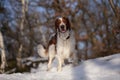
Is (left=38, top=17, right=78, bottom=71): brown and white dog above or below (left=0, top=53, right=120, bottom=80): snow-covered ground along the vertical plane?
above

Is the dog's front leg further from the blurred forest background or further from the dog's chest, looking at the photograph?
the blurred forest background

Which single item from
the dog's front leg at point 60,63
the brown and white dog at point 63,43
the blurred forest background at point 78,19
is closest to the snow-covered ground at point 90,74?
the dog's front leg at point 60,63

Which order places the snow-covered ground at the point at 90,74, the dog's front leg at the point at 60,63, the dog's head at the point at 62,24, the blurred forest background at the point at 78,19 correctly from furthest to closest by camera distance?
the blurred forest background at the point at 78,19
the dog's front leg at the point at 60,63
the dog's head at the point at 62,24
the snow-covered ground at the point at 90,74

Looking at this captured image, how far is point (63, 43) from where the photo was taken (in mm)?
9812

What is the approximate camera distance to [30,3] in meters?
26.2

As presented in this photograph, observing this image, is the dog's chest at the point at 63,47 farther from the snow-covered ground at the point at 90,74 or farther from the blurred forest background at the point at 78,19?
the blurred forest background at the point at 78,19

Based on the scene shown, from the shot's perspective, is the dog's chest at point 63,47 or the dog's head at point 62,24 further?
the dog's chest at point 63,47

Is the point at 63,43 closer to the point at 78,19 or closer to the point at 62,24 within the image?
the point at 62,24

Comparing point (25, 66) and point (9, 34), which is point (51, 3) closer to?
point (9, 34)

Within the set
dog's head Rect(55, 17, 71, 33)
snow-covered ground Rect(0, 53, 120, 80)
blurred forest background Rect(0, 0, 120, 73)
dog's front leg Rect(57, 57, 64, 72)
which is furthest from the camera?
blurred forest background Rect(0, 0, 120, 73)

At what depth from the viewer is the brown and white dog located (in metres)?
9.53

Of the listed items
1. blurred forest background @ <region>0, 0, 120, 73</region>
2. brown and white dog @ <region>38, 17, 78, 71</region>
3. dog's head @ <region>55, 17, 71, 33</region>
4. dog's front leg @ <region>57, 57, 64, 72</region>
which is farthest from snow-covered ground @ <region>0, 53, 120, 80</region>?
blurred forest background @ <region>0, 0, 120, 73</region>

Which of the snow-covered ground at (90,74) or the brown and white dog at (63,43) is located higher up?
the brown and white dog at (63,43)

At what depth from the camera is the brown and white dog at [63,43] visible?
9.53 meters
